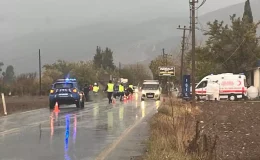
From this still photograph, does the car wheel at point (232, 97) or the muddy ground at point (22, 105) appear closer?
the muddy ground at point (22, 105)

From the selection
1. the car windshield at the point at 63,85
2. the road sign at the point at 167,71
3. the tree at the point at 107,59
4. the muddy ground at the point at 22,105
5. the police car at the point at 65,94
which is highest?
the tree at the point at 107,59

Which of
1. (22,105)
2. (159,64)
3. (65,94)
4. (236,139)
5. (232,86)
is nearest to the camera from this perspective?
(236,139)

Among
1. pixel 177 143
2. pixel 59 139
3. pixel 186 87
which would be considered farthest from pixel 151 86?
pixel 177 143

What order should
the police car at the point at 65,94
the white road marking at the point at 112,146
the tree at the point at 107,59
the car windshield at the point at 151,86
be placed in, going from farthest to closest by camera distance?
the tree at the point at 107,59
the car windshield at the point at 151,86
the police car at the point at 65,94
the white road marking at the point at 112,146

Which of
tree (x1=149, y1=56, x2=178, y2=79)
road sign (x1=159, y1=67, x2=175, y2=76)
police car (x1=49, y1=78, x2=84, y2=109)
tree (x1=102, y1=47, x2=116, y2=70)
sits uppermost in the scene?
tree (x1=102, y1=47, x2=116, y2=70)

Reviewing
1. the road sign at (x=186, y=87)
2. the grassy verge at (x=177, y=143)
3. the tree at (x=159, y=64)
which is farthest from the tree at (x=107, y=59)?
the grassy verge at (x=177, y=143)

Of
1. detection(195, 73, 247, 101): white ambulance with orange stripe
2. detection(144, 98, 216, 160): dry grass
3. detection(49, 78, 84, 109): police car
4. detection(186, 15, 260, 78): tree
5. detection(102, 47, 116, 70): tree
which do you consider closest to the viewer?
detection(144, 98, 216, 160): dry grass

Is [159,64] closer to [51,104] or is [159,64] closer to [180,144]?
[51,104]

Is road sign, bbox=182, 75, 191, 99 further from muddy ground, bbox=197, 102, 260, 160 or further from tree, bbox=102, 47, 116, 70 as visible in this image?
tree, bbox=102, 47, 116, 70

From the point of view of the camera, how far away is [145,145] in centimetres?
1120

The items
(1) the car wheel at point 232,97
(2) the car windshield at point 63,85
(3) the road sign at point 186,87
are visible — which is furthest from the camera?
(1) the car wheel at point 232,97

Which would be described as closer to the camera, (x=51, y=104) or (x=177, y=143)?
(x=177, y=143)

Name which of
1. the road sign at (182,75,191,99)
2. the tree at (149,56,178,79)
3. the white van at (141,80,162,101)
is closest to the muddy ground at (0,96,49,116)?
the white van at (141,80,162,101)

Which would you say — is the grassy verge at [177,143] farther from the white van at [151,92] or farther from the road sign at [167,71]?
the road sign at [167,71]
